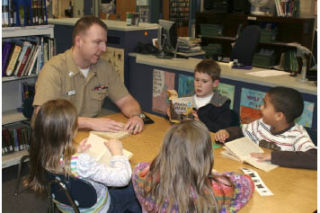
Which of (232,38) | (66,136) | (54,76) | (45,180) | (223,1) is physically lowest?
(45,180)

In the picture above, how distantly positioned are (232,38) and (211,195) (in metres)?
Answer: 5.28

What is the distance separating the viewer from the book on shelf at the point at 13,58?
128 inches

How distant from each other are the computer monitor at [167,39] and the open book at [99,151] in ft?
6.70

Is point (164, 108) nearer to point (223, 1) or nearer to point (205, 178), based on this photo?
point (205, 178)

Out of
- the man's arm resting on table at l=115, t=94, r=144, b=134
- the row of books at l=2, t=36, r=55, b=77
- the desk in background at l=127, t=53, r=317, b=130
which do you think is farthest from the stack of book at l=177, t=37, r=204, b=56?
the man's arm resting on table at l=115, t=94, r=144, b=134

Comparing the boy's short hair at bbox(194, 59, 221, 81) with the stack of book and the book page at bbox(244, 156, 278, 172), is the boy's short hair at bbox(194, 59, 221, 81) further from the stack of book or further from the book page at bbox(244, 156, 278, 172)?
the stack of book

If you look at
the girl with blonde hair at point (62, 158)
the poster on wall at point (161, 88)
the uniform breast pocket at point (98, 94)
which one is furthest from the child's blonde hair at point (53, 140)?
the poster on wall at point (161, 88)

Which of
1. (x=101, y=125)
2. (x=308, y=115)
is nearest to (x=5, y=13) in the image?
(x=101, y=125)

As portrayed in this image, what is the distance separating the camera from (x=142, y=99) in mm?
4082

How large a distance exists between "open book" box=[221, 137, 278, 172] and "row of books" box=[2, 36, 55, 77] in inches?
82.4

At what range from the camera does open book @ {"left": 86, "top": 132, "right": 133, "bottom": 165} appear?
6.13 ft

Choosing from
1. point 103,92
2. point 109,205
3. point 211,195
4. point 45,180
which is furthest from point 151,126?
point 211,195

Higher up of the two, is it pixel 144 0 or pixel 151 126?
pixel 144 0

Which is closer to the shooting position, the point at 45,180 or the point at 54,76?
the point at 45,180
